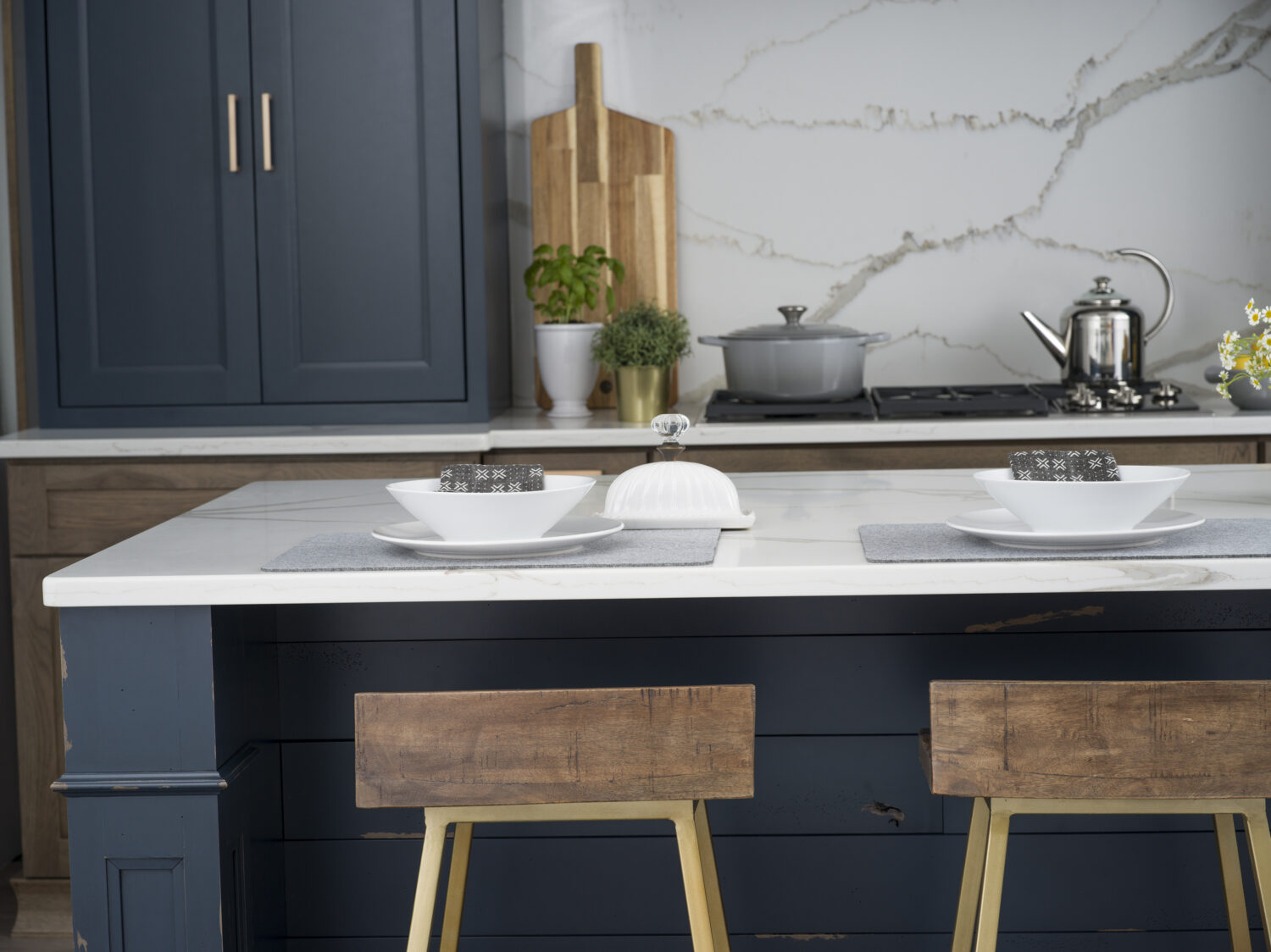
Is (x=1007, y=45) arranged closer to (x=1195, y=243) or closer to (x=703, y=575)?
(x=1195, y=243)

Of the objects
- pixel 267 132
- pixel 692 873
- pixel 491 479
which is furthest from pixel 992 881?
pixel 267 132

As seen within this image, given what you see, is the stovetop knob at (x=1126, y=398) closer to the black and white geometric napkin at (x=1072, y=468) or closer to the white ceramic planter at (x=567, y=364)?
the white ceramic planter at (x=567, y=364)

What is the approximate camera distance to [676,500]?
57.7 inches

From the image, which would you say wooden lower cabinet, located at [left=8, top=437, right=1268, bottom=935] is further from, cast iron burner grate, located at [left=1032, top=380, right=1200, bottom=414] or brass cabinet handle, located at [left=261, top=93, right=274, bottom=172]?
brass cabinet handle, located at [left=261, top=93, right=274, bottom=172]

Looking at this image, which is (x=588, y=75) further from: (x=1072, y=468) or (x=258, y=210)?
(x=1072, y=468)

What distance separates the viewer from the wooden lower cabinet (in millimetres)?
2502

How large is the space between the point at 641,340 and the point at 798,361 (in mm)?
344

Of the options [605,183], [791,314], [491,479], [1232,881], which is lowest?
[1232,881]

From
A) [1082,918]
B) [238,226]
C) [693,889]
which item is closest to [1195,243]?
[1082,918]

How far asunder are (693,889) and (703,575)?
0.29m

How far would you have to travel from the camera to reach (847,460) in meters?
2.58

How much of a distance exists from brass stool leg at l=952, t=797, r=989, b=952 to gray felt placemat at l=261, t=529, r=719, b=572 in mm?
391

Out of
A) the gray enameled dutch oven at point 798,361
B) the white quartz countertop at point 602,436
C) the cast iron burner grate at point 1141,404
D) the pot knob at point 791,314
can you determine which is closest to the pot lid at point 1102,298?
the cast iron burner grate at point 1141,404

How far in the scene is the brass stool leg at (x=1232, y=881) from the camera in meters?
1.35
